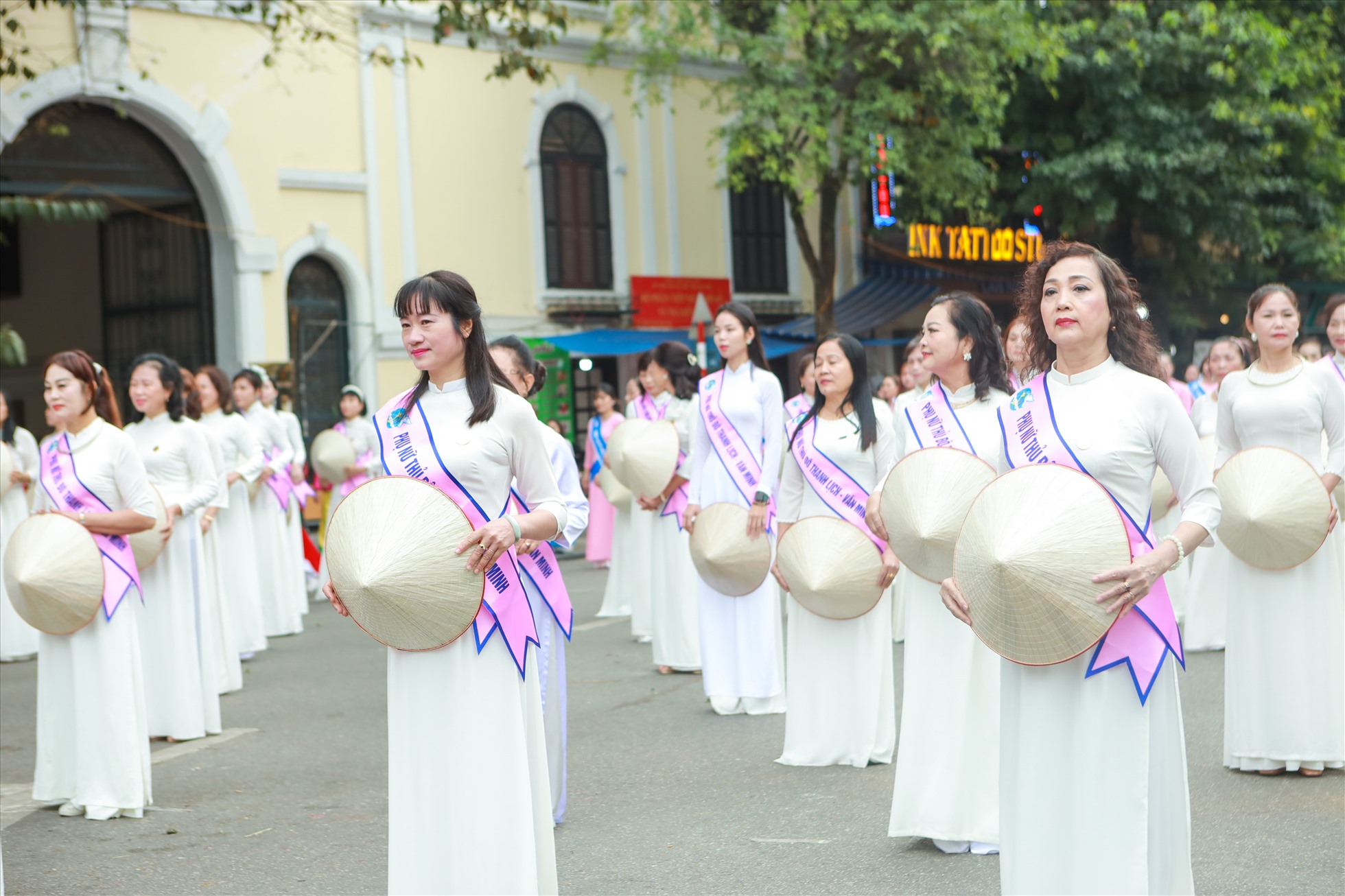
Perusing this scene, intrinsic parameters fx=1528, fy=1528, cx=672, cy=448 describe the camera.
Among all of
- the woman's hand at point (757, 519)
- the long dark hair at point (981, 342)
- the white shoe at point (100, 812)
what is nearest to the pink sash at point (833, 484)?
the woman's hand at point (757, 519)

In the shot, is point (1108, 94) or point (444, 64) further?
point (1108, 94)

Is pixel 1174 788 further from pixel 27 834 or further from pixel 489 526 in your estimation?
pixel 27 834

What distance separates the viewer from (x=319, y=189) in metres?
18.8

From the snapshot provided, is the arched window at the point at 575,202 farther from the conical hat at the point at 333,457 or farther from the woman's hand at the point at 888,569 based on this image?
the woman's hand at the point at 888,569

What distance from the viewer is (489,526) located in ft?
13.5

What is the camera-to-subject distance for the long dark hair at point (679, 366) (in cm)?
1105

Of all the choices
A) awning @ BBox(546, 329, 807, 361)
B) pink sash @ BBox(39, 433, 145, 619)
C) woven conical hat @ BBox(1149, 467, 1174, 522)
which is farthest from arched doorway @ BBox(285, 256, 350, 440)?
pink sash @ BBox(39, 433, 145, 619)

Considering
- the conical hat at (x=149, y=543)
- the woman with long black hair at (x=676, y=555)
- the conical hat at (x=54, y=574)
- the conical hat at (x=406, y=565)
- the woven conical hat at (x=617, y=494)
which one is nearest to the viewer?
the conical hat at (x=406, y=565)

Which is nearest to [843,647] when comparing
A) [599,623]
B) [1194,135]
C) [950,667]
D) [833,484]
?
[833,484]

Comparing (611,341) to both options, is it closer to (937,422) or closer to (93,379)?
(93,379)

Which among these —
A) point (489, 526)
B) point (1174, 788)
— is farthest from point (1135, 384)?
point (489, 526)

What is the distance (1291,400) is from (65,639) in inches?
212

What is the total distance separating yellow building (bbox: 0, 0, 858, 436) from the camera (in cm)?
1717

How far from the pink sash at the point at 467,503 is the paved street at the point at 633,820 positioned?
131 centimetres
